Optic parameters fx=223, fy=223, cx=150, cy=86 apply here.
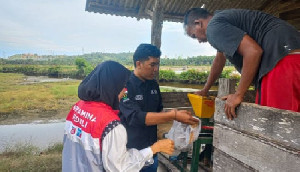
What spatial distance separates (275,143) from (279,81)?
468 millimetres

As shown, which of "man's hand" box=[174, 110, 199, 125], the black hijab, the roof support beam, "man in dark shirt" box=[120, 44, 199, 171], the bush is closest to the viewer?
the black hijab

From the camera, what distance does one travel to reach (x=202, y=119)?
2189mm

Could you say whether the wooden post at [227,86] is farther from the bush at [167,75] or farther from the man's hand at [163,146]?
the bush at [167,75]

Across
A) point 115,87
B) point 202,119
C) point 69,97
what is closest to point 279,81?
point 202,119

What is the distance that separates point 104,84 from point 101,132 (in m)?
0.36

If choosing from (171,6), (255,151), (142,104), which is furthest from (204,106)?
(171,6)

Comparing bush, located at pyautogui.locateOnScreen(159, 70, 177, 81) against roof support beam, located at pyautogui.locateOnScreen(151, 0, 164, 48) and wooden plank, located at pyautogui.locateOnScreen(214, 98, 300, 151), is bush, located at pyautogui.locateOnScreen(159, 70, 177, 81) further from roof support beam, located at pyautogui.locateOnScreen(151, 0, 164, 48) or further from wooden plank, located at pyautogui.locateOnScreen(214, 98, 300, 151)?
wooden plank, located at pyautogui.locateOnScreen(214, 98, 300, 151)

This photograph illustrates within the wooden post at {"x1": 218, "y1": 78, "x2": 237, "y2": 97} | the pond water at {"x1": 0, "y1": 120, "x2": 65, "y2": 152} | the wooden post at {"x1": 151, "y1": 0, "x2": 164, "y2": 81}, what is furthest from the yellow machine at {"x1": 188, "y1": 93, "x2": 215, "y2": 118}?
the pond water at {"x1": 0, "y1": 120, "x2": 65, "y2": 152}

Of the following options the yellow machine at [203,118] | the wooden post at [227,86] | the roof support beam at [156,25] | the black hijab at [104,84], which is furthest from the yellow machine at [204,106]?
the roof support beam at [156,25]

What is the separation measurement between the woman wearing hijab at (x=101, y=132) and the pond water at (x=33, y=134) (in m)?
8.63

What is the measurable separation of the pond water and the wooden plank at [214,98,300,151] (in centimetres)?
947

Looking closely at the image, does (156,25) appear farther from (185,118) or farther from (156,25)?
(185,118)

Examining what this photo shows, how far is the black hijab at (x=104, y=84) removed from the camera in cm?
161

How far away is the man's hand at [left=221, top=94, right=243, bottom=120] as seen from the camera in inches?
51.6
